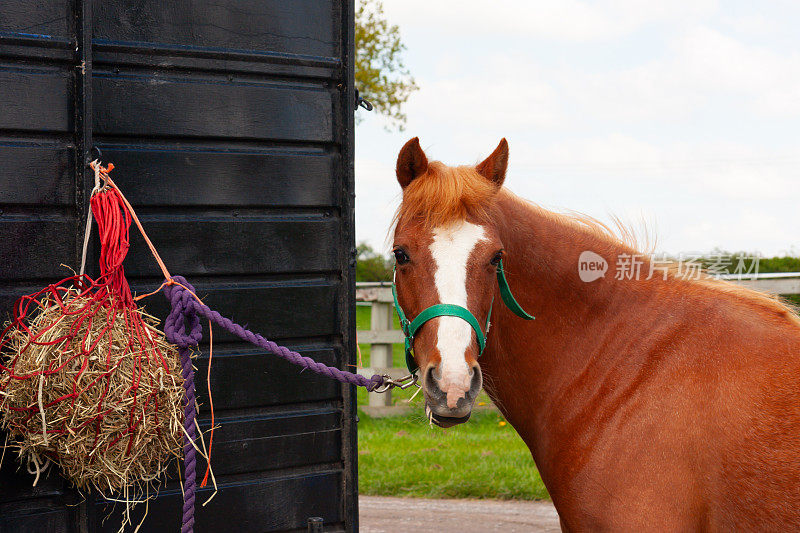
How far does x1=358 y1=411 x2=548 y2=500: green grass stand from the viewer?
5895 mm

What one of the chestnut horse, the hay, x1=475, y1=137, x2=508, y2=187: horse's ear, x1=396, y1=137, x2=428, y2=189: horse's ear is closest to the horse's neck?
the chestnut horse

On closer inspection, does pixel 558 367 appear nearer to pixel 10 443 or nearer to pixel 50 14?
pixel 10 443

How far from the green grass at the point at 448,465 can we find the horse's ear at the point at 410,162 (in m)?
3.18

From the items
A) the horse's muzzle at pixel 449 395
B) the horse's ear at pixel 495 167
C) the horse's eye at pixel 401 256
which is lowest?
the horse's muzzle at pixel 449 395

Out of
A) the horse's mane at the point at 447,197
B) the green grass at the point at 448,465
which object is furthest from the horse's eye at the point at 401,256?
the green grass at the point at 448,465

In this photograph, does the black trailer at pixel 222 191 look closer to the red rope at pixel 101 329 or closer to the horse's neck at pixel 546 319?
the red rope at pixel 101 329

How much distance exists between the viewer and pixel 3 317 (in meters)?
2.63

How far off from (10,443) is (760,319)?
9.42ft

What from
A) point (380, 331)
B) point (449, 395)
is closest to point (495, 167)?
point (449, 395)

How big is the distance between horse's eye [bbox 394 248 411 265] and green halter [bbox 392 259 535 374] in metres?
0.17

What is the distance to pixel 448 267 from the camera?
261 centimetres

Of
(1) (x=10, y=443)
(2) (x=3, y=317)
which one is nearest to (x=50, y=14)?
(2) (x=3, y=317)

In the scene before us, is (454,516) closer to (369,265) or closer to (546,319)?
(546,319)

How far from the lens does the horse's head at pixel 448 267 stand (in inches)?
97.2
